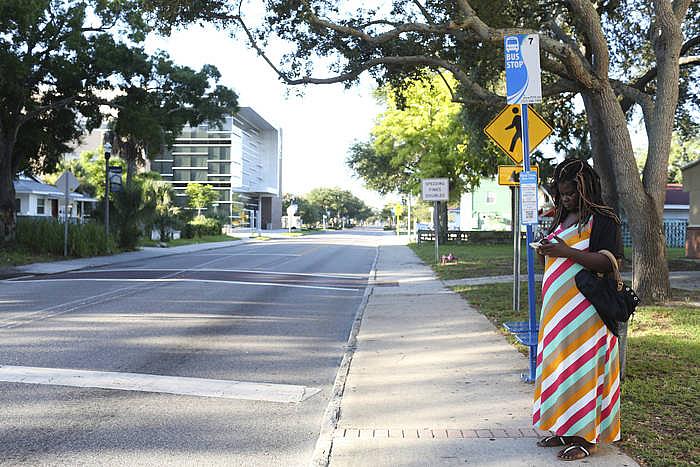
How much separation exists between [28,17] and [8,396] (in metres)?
17.7

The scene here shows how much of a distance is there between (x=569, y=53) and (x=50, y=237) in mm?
20123

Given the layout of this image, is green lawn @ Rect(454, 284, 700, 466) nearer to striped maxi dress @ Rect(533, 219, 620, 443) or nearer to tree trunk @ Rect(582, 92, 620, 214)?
striped maxi dress @ Rect(533, 219, 620, 443)

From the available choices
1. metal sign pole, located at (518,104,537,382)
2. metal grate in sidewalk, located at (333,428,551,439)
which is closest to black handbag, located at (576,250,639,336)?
metal grate in sidewalk, located at (333,428,551,439)

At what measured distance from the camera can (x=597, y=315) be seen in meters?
4.31

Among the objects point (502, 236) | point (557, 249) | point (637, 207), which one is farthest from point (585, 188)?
point (502, 236)

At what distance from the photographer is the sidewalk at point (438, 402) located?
4.37m

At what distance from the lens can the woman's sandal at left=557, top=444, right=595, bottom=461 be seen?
4.21 metres

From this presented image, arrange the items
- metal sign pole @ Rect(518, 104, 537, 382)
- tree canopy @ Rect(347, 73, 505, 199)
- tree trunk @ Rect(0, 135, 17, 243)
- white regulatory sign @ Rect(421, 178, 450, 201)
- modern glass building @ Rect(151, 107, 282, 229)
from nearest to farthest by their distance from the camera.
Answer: metal sign pole @ Rect(518, 104, 537, 382) < tree trunk @ Rect(0, 135, 17, 243) < white regulatory sign @ Rect(421, 178, 450, 201) < tree canopy @ Rect(347, 73, 505, 199) < modern glass building @ Rect(151, 107, 282, 229)

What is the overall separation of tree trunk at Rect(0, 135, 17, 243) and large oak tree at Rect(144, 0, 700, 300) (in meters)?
13.8

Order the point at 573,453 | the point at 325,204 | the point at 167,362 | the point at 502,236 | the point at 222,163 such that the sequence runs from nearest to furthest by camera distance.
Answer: the point at 573,453, the point at 167,362, the point at 502,236, the point at 222,163, the point at 325,204

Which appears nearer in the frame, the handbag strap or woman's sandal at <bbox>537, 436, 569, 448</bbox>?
the handbag strap

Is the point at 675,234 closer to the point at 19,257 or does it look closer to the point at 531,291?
the point at 19,257

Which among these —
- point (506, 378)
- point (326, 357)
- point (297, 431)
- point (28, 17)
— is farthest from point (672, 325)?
point (28, 17)

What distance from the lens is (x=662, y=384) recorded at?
6.16 meters
